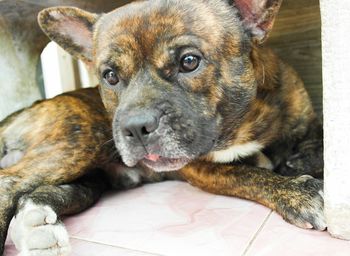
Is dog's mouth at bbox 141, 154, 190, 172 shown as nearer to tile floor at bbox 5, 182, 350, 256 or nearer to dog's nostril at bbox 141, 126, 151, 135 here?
dog's nostril at bbox 141, 126, 151, 135

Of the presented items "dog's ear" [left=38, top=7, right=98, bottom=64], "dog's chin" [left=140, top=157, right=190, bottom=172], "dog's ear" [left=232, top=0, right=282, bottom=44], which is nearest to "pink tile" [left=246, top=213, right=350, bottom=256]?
"dog's chin" [left=140, top=157, right=190, bottom=172]

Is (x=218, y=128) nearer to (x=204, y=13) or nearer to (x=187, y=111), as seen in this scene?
(x=187, y=111)

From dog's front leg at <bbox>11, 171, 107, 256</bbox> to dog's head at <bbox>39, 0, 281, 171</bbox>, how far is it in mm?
Answer: 366

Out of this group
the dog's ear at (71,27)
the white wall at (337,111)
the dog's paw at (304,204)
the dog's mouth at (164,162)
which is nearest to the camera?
the white wall at (337,111)

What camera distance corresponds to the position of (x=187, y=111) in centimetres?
185

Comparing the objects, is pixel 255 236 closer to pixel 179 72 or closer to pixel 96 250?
pixel 96 250

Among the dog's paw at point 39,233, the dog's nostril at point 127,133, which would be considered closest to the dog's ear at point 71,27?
the dog's nostril at point 127,133

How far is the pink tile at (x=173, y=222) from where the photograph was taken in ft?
5.77

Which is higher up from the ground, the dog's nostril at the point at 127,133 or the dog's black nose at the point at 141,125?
the dog's black nose at the point at 141,125

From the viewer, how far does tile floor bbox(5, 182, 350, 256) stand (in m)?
1.68

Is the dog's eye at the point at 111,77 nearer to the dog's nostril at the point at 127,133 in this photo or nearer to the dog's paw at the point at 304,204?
the dog's nostril at the point at 127,133

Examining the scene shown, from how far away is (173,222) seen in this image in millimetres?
Answer: 1985

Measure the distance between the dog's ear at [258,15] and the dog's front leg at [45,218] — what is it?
108 centimetres

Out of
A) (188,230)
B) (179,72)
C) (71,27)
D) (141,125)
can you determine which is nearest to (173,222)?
(188,230)
